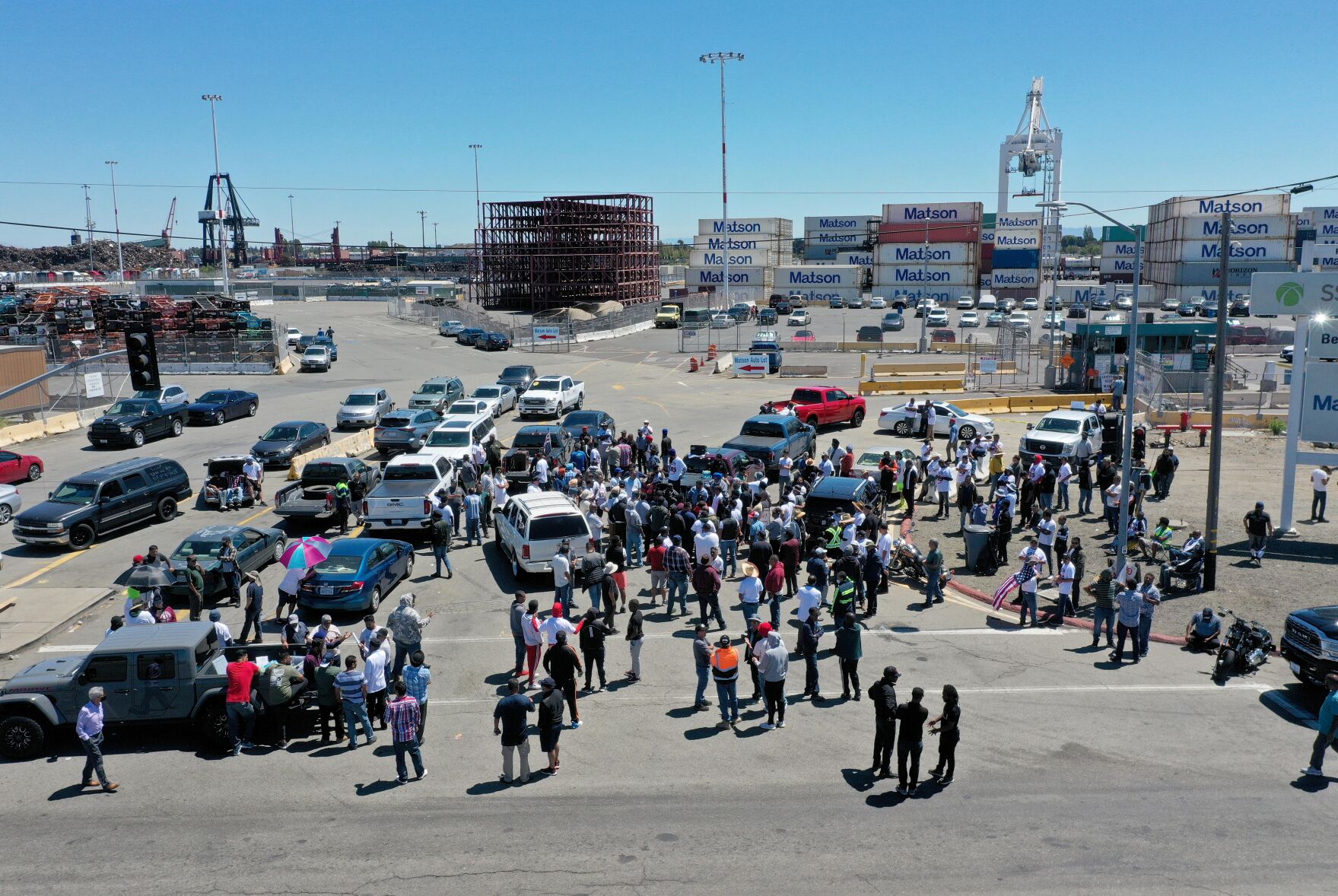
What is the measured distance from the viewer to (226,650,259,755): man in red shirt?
11828mm

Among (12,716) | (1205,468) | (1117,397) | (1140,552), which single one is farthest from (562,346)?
(12,716)

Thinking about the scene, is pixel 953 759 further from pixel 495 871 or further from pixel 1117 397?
pixel 1117 397

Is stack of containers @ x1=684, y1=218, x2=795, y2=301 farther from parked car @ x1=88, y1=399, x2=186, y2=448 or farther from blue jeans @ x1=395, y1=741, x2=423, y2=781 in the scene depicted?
blue jeans @ x1=395, y1=741, x2=423, y2=781

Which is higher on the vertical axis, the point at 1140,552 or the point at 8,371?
the point at 8,371

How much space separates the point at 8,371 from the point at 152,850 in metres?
35.4

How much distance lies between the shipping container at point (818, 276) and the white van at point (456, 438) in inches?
3464

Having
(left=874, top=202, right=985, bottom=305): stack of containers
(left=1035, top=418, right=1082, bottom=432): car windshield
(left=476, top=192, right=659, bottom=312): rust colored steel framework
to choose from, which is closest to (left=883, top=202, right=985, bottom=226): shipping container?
(left=874, top=202, right=985, bottom=305): stack of containers

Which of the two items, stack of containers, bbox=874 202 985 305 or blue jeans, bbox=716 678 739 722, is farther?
stack of containers, bbox=874 202 985 305

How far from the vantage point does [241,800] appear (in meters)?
10.8

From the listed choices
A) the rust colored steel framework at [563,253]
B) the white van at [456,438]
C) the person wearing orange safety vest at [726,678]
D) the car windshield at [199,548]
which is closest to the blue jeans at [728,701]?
the person wearing orange safety vest at [726,678]

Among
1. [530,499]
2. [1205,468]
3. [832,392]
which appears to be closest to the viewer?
[530,499]

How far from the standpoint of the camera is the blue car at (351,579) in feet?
54.3

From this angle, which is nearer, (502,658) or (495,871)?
(495,871)

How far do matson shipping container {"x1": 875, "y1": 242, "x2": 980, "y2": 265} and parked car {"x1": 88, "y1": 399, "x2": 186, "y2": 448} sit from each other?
8970cm
